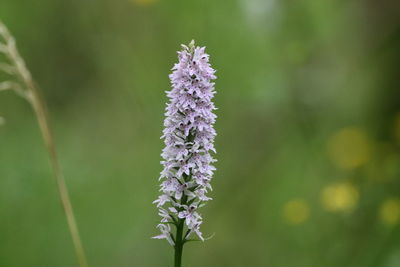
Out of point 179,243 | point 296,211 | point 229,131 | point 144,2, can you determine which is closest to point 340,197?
point 296,211

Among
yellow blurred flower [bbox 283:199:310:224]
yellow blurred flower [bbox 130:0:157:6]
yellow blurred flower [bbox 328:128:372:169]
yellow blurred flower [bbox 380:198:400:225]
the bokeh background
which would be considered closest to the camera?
yellow blurred flower [bbox 380:198:400:225]

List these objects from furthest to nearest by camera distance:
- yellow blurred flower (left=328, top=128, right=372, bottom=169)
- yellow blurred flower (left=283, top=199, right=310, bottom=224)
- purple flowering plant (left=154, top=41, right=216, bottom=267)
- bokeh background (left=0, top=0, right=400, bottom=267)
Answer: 1. yellow blurred flower (left=328, top=128, right=372, bottom=169)
2. yellow blurred flower (left=283, top=199, right=310, bottom=224)
3. bokeh background (left=0, top=0, right=400, bottom=267)
4. purple flowering plant (left=154, top=41, right=216, bottom=267)

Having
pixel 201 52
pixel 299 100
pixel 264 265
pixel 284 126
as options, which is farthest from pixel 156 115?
pixel 201 52

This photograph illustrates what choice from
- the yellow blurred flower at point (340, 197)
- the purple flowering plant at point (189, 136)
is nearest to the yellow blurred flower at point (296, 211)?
the yellow blurred flower at point (340, 197)

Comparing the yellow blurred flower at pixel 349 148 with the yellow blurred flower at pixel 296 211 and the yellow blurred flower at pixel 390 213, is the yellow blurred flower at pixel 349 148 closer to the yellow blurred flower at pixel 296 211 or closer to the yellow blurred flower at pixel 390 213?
the yellow blurred flower at pixel 296 211

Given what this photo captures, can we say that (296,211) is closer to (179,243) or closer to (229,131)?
(229,131)

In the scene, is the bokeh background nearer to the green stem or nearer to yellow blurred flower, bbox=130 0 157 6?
yellow blurred flower, bbox=130 0 157 6

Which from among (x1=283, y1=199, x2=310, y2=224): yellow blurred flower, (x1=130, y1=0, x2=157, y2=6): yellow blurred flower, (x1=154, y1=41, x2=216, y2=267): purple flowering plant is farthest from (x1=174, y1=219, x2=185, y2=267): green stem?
(x1=130, y1=0, x2=157, y2=6): yellow blurred flower
